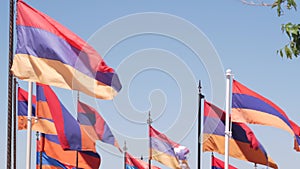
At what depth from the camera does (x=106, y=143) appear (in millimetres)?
18281

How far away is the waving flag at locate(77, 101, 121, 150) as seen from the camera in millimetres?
17969

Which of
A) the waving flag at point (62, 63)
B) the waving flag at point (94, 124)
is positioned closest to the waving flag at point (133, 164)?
the waving flag at point (94, 124)

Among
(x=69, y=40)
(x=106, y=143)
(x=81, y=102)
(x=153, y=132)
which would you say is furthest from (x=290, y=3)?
(x=153, y=132)

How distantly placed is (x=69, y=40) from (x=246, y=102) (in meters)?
7.24

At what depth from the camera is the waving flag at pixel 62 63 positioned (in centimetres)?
1376

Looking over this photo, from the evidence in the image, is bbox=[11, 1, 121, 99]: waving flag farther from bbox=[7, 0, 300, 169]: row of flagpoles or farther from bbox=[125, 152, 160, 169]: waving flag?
bbox=[125, 152, 160, 169]: waving flag

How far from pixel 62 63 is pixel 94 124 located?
489 centimetres

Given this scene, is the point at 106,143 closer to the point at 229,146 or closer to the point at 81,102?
the point at 81,102

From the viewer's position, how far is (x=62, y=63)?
13891 mm

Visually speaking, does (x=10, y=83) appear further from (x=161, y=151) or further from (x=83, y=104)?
(x=161, y=151)

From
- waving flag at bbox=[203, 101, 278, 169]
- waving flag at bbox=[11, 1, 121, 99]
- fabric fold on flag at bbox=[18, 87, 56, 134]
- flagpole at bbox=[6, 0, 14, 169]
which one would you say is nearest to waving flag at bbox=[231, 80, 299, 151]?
waving flag at bbox=[203, 101, 278, 169]

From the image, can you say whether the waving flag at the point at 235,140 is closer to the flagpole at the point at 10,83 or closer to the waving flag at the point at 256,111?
the waving flag at the point at 256,111

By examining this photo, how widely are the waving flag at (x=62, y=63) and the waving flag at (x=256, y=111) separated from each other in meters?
6.37

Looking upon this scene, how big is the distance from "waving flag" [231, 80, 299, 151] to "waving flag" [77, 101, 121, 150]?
3.69 metres
